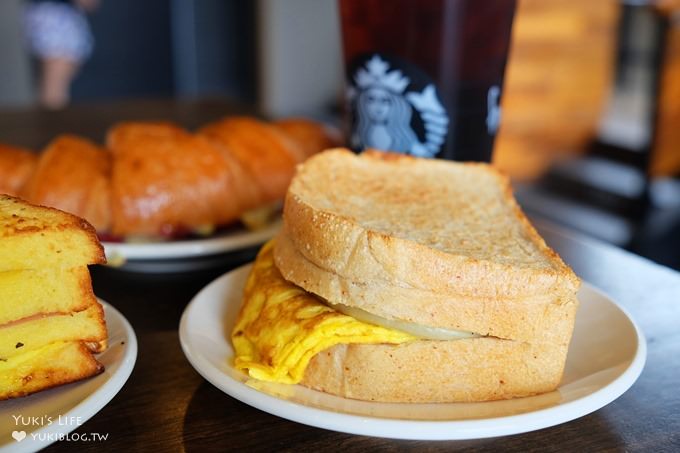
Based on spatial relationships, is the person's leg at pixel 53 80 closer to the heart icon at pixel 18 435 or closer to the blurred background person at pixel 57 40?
the blurred background person at pixel 57 40

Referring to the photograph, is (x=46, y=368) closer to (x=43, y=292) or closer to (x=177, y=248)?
(x=43, y=292)

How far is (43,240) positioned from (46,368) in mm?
133

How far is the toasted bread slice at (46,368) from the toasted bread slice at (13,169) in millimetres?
819

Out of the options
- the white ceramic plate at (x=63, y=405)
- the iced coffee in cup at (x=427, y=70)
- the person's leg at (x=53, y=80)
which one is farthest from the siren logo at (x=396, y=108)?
the person's leg at (x=53, y=80)

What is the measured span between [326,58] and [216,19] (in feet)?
4.36

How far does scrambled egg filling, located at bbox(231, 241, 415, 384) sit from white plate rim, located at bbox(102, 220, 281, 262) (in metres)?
0.38

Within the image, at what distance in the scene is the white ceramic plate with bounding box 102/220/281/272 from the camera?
4.17ft

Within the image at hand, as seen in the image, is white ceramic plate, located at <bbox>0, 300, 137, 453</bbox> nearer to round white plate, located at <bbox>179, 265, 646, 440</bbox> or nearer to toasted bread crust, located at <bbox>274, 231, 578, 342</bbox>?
round white plate, located at <bbox>179, 265, 646, 440</bbox>

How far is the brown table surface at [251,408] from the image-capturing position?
748 mm

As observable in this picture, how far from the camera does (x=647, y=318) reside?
1063 millimetres

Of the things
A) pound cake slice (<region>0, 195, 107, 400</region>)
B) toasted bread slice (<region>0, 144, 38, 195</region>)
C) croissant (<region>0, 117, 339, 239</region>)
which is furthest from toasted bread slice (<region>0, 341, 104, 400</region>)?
toasted bread slice (<region>0, 144, 38, 195</region>)

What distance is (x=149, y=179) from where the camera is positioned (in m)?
1.47

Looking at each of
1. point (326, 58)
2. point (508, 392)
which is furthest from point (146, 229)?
point (326, 58)

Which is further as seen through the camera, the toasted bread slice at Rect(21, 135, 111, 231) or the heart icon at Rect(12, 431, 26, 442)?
the toasted bread slice at Rect(21, 135, 111, 231)
